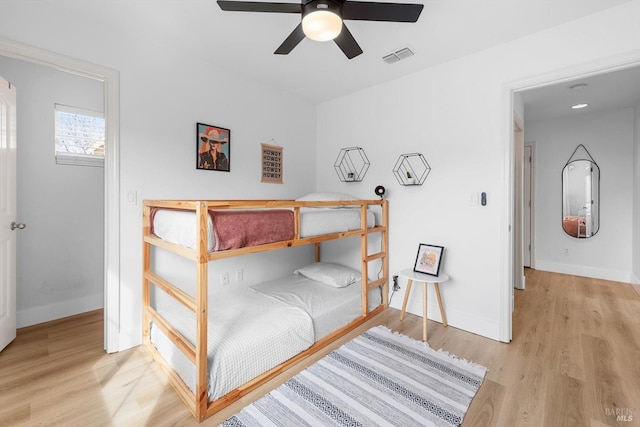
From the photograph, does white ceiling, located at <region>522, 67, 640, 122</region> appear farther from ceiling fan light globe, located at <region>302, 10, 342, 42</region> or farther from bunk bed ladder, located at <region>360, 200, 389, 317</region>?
ceiling fan light globe, located at <region>302, 10, 342, 42</region>

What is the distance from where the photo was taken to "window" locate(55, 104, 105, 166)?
8.57 feet

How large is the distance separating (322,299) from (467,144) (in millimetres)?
1828

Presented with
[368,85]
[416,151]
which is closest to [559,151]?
[416,151]

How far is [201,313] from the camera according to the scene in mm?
1463

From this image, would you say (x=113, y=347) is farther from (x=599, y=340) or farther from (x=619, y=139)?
(x=619, y=139)

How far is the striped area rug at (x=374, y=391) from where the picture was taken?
57.4 inches

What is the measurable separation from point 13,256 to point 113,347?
1094mm

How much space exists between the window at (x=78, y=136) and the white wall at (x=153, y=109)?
1.05 m

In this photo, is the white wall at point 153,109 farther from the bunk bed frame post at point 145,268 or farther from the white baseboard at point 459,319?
the white baseboard at point 459,319

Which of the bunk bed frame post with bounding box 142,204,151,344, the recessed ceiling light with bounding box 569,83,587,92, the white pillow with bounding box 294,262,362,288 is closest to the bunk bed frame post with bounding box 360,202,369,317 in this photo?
the white pillow with bounding box 294,262,362,288

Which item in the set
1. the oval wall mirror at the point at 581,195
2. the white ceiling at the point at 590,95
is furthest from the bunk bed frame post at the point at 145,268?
the oval wall mirror at the point at 581,195

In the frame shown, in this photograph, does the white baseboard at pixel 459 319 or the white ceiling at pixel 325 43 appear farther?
the white baseboard at pixel 459 319

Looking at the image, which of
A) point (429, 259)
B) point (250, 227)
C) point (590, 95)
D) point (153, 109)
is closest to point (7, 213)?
point (153, 109)

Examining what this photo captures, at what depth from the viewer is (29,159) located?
2.46 m
